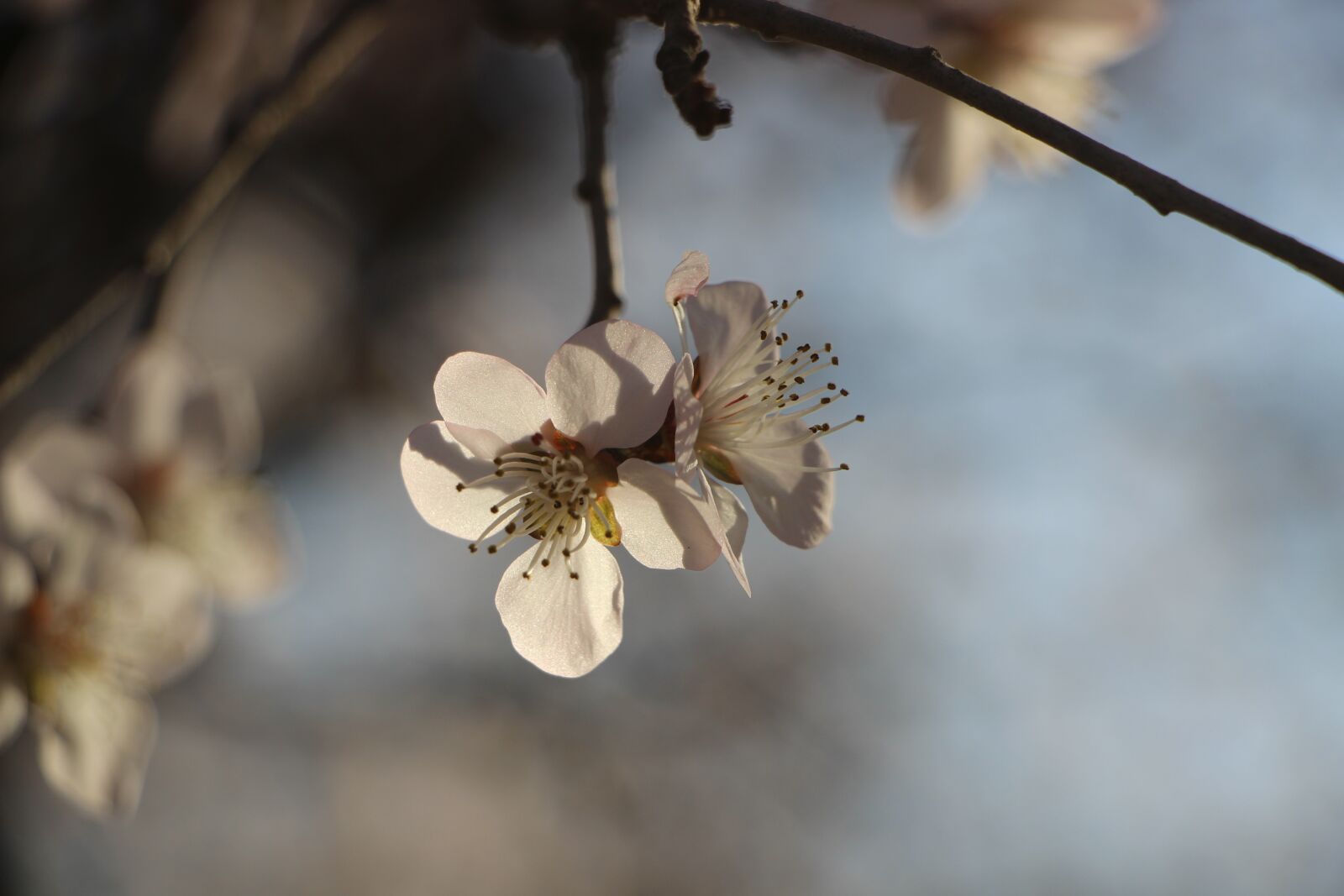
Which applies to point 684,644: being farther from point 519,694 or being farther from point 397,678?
point 397,678

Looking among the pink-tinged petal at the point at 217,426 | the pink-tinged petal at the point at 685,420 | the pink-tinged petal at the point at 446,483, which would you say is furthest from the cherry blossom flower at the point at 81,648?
the pink-tinged petal at the point at 685,420

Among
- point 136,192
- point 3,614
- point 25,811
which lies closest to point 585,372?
point 3,614

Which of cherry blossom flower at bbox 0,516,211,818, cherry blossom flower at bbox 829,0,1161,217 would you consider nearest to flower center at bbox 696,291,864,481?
cherry blossom flower at bbox 829,0,1161,217

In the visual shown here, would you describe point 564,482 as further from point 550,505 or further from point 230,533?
point 230,533

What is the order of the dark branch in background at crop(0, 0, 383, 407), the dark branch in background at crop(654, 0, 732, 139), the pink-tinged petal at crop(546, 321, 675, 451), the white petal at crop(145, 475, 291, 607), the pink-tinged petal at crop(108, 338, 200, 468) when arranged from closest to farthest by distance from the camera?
the dark branch in background at crop(654, 0, 732, 139), the pink-tinged petal at crop(546, 321, 675, 451), the dark branch in background at crop(0, 0, 383, 407), the pink-tinged petal at crop(108, 338, 200, 468), the white petal at crop(145, 475, 291, 607)

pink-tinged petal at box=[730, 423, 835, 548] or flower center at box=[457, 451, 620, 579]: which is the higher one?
pink-tinged petal at box=[730, 423, 835, 548]

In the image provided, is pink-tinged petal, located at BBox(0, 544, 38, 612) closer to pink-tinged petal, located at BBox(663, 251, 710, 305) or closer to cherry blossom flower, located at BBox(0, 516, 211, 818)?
cherry blossom flower, located at BBox(0, 516, 211, 818)

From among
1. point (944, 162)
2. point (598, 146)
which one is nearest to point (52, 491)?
point (598, 146)

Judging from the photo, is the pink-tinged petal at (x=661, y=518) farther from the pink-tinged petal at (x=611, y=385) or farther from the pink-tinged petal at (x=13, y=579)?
the pink-tinged petal at (x=13, y=579)
